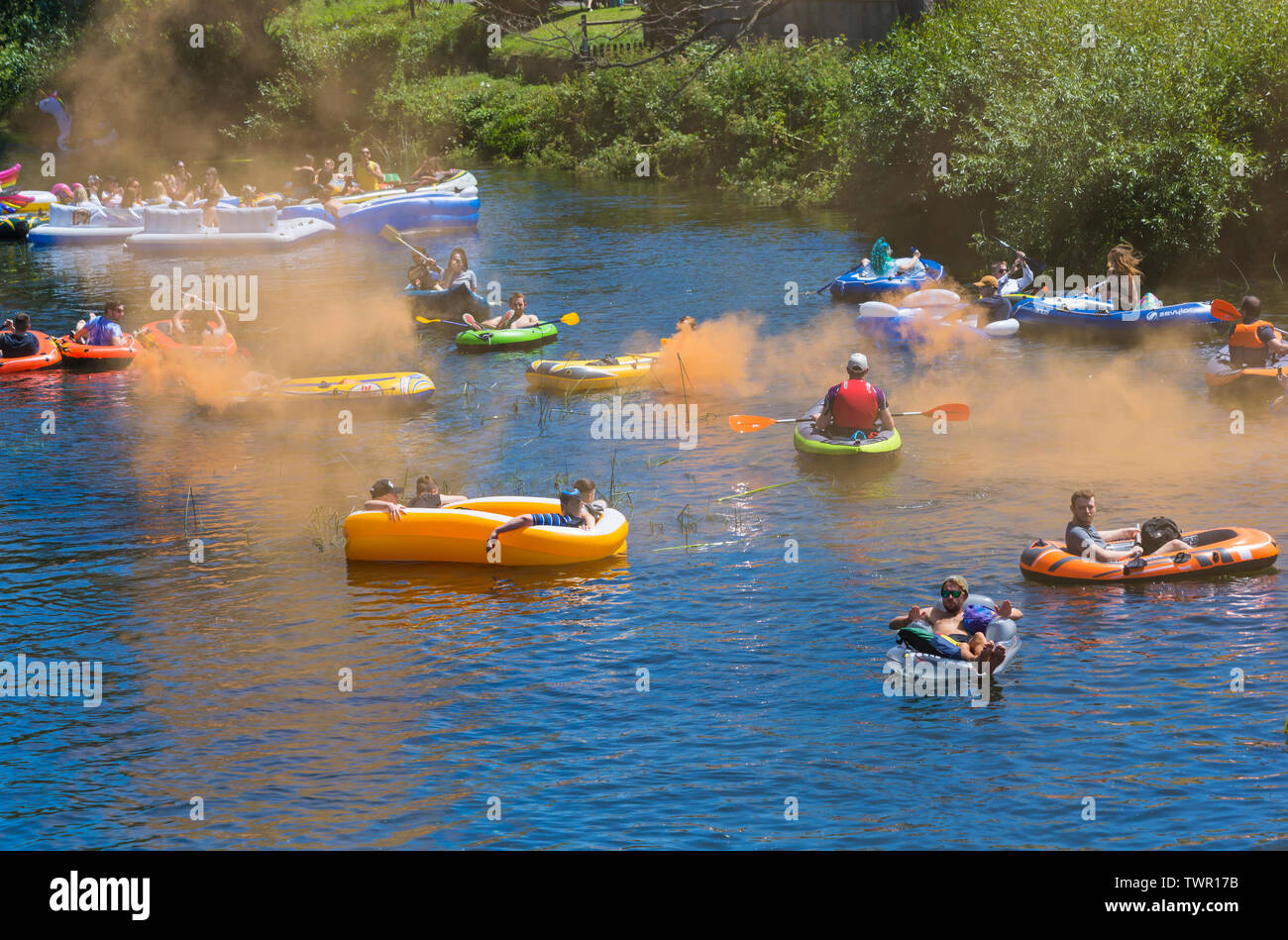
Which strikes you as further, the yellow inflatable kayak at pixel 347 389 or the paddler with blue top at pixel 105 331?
the paddler with blue top at pixel 105 331

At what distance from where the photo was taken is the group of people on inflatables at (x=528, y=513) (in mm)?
17984

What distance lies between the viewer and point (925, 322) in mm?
30484

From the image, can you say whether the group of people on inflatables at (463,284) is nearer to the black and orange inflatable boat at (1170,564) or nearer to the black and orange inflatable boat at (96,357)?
the black and orange inflatable boat at (96,357)

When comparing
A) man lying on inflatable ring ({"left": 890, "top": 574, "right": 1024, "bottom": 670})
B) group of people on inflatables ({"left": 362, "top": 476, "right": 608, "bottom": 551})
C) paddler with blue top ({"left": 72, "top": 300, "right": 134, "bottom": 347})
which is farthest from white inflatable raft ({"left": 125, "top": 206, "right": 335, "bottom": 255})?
man lying on inflatable ring ({"left": 890, "top": 574, "right": 1024, "bottom": 670})

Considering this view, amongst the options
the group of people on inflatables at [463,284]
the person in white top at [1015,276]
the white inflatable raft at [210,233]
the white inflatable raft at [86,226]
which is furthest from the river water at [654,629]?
the white inflatable raft at [86,226]

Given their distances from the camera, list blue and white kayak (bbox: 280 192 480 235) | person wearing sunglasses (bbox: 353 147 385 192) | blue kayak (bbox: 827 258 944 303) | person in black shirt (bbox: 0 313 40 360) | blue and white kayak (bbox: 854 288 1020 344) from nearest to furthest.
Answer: person in black shirt (bbox: 0 313 40 360) → blue and white kayak (bbox: 854 288 1020 344) → blue kayak (bbox: 827 258 944 303) → blue and white kayak (bbox: 280 192 480 235) → person wearing sunglasses (bbox: 353 147 385 192)

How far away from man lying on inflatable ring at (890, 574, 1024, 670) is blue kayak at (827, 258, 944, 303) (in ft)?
62.9

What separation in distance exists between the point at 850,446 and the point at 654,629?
649 cm

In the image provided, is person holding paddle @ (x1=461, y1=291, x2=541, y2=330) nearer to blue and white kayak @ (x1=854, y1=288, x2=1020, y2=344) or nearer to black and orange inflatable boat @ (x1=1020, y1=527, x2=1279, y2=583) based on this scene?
blue and white kayak @ (x1=854, y1=288, x2=1020, y2=344)

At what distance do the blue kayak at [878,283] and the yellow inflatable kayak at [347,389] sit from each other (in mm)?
11951

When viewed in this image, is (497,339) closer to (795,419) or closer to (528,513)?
(795,419)

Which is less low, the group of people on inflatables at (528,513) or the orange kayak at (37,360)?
the orange kayak at (37,360)

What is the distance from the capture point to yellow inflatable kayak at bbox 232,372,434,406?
25.5 metres
